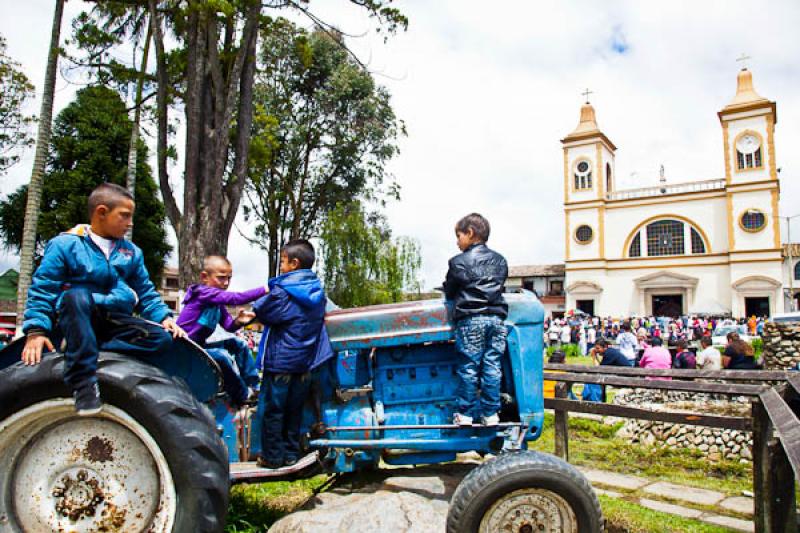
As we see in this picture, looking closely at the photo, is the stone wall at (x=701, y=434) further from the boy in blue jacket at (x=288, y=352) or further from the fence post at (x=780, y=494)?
the boy in blue jacket at (x=288, y=352)

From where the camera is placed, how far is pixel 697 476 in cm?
626

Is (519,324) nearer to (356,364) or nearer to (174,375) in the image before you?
(356,364)

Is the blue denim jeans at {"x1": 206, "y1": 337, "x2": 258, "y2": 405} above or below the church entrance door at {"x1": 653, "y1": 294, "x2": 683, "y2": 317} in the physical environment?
below

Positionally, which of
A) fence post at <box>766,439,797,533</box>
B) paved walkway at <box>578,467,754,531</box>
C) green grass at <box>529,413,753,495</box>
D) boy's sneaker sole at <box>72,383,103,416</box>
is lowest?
green grass at <box>529,413,753,495</box>

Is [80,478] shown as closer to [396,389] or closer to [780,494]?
[396,389]

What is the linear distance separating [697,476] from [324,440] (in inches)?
196

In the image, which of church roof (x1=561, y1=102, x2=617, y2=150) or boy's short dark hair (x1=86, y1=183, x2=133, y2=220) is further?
church roof (x1=561, y1=102, x2=617, y2=150)

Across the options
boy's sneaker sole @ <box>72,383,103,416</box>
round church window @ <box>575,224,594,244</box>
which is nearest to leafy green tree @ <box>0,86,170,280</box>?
boy's sneaker sole @ <box>72,383,103,416</box>

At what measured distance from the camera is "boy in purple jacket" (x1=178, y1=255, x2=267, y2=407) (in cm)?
329

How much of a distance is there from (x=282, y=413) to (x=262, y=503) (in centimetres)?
130

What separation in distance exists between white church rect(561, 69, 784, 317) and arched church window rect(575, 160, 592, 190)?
0.28 feet

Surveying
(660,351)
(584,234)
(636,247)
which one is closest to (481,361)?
(660,351)

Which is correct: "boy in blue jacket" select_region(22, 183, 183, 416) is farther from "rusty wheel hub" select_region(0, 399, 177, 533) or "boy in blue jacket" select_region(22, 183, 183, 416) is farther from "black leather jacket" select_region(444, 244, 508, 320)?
"black leather jacket" select_region(444, 244, 508, 320)

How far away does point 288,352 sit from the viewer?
3.08m
